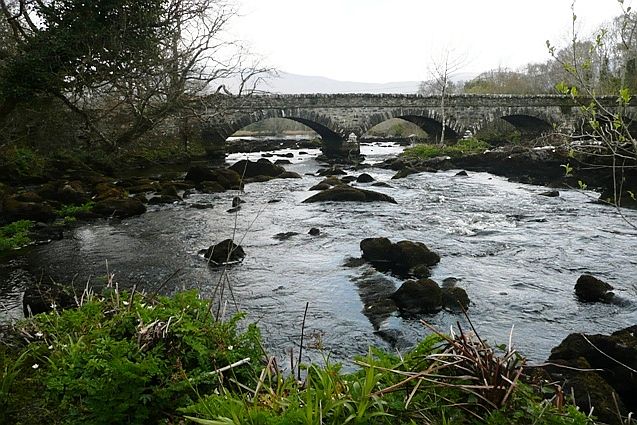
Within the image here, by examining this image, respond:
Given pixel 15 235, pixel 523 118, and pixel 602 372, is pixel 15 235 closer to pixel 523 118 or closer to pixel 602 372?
pixel 602 372

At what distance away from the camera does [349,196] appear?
16.1 meters

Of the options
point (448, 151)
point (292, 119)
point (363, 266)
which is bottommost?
point (363, 266)

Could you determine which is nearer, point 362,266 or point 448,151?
point 362,266

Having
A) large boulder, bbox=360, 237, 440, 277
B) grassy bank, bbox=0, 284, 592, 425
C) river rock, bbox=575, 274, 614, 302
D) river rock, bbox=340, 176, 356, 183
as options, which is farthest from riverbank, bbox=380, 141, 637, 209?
grassy bank, bbox=0, 284, 592, 425

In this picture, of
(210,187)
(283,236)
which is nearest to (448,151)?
(210,187)

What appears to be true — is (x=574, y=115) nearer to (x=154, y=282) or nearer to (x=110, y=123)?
(x=110, y=123)

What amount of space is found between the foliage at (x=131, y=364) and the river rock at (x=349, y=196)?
41.7ft

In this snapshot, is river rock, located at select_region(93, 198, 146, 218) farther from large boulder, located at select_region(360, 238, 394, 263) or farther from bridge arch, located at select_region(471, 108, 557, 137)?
bridge arch, located at select_region(471, 108, 557, 137)

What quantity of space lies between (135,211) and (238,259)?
5.46 meters

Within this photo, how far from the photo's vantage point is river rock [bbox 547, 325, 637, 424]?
400 cm

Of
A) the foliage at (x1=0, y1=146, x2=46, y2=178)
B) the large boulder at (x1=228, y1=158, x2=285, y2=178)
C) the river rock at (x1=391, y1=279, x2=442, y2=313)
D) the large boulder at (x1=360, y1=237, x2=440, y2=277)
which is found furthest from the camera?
the large boulder at (x1=228, y1=158, x2=285, y2=178)

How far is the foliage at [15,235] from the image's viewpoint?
33.0 feet

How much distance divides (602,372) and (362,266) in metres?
4.79

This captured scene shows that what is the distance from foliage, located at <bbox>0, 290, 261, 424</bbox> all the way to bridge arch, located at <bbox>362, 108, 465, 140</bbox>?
1288 inches
